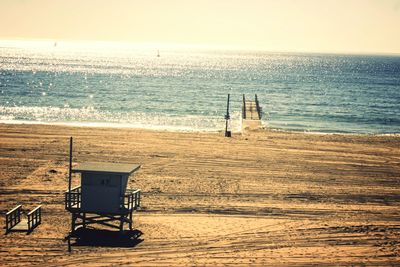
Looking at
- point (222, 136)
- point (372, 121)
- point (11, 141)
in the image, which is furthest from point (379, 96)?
point (11, 141)

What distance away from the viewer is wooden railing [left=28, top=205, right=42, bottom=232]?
17.1 m

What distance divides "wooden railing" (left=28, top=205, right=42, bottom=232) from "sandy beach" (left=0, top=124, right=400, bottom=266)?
0.35 meters

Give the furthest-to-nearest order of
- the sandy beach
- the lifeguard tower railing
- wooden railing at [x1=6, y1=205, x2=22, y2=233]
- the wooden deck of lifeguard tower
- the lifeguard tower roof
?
1. the wooden deck of lifeguard tower
2. wooden railing at [x1=6, y1=205, x2=22, y2=233]
3. the lifeguard tower railing
4. the lifeguard tower roof
5. the sandy beach

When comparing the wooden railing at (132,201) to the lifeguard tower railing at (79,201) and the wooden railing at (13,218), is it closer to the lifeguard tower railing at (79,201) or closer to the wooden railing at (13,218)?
the lifeguard tower railing at (79,201)

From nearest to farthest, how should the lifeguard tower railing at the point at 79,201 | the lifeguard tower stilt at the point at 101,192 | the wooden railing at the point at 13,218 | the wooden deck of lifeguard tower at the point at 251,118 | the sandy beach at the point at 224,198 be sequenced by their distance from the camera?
the sandy beach at the point at 224,198
the lifeguard tower stilt at the point at 101,192
the lifeguard tower railing at the point at 79,201
the wooden railing at the point at 13,218
the wooden deck of lifeguard tower at the point at 251,118

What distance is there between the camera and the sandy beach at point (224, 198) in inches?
617

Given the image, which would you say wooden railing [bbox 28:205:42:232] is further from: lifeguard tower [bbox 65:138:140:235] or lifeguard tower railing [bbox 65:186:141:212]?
lifeguard tower [bbox 65:138:140:235]

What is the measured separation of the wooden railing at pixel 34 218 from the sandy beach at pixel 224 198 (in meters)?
0.35

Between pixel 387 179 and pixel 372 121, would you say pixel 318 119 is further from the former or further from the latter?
pixel 387 179

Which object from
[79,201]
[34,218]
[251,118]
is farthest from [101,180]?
[251,118]

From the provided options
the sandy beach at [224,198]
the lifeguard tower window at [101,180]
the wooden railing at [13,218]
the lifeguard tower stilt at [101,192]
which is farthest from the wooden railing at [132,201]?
the wooden railing at [13,218]

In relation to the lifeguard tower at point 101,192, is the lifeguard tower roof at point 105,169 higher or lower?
higher

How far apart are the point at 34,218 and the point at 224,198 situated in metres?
8.49

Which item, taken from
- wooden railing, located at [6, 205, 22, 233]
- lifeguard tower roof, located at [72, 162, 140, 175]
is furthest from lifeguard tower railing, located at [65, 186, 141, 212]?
wooden railing, located at [6, 205, 22, 233]
